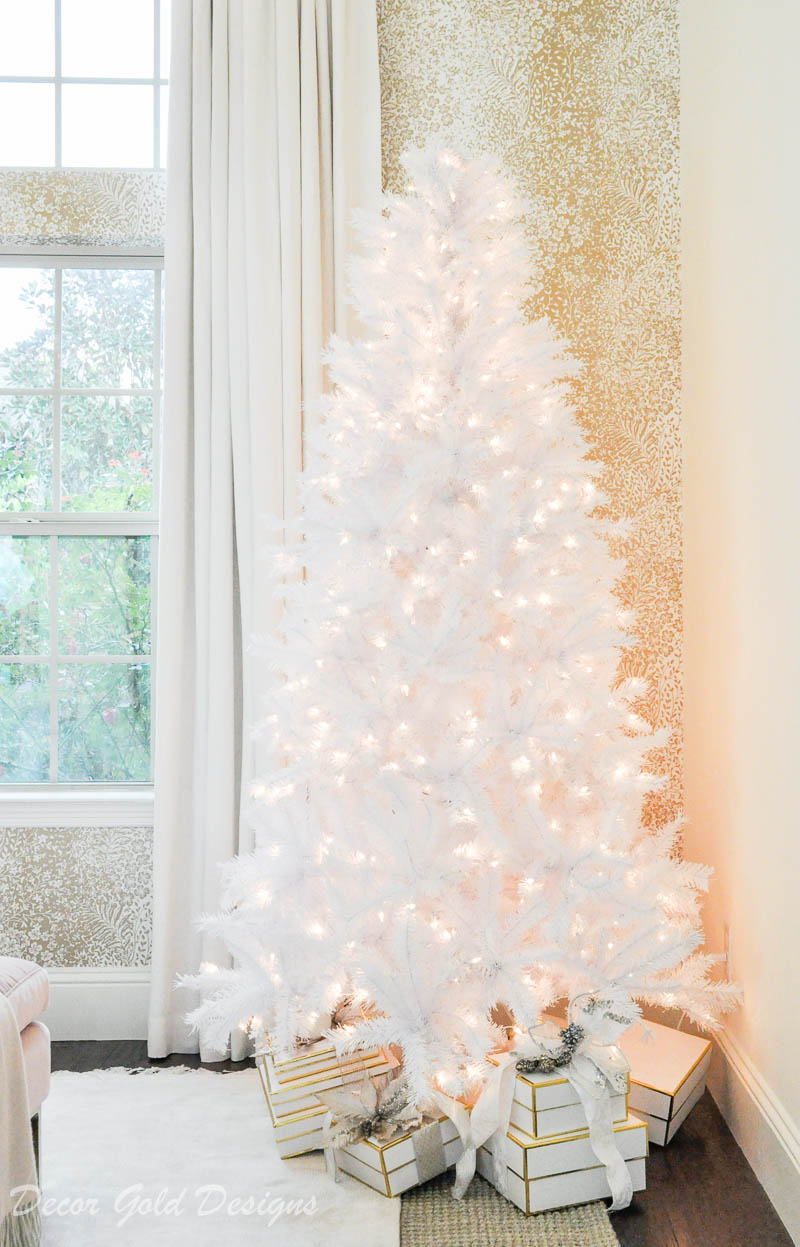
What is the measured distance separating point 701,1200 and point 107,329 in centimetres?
278

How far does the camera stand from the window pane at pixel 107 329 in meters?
2.83

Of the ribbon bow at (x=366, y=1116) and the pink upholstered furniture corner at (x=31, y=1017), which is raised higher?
the pink upholstered furniture corner at (x=31, y=1017)

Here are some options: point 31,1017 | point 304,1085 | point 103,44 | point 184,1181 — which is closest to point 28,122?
point 103,44

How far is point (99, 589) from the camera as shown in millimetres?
2826

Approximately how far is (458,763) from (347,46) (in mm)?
2042

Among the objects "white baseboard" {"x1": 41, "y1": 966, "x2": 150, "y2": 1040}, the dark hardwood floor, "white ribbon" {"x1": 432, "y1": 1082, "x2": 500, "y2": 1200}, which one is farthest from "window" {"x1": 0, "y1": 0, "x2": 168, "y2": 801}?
the dark hardwood floor

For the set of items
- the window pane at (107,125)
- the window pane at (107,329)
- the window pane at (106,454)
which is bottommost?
the window pane at (106,454)

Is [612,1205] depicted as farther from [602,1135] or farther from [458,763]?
[458,763]

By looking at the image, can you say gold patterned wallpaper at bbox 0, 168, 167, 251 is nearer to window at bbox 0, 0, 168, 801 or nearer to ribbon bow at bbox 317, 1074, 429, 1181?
window at bbox 0, 0, 168, 801

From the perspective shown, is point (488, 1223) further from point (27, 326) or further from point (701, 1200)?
point (27, 326)

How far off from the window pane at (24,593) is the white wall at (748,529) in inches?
76.8

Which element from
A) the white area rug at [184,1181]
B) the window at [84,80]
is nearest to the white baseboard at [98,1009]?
the white area rug at [184,1181]

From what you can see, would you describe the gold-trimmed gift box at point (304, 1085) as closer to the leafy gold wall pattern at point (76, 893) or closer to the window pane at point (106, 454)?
the leafy gold wall pattern at point (76, 893)

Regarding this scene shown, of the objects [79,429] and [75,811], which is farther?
[79,429]
